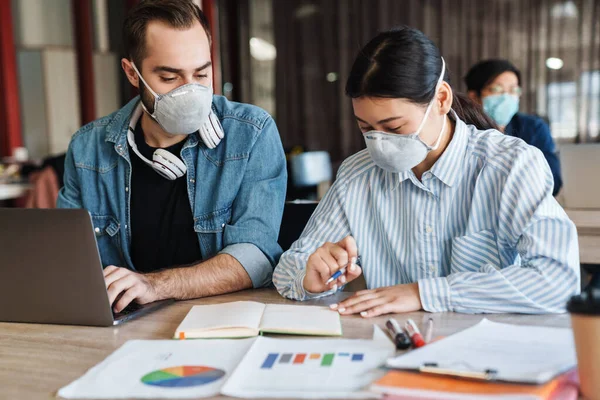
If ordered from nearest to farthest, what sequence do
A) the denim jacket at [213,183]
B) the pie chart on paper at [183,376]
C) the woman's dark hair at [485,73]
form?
the pie chart on paper at [183,376], the denim jacket at [213,183], the woman's dark hair at [485,73]

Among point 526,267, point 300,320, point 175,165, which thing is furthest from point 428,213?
point 175,165

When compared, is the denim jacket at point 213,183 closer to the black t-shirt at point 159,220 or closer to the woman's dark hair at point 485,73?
the black t-shirt at point 159,220

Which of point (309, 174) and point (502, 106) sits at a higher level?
point (502, 106)

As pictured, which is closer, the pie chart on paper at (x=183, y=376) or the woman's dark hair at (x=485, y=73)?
the pie chart on paper at (x=183, y=376)

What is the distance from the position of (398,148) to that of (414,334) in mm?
506

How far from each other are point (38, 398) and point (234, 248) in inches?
27.9

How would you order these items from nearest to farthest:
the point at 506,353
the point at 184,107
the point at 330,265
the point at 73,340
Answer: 1. the point at 506,353
2. the point at 73,340
3. the point at 330,265
4. the point at 184,107

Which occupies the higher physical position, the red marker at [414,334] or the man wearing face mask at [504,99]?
the man wearing face mask at [504,99]

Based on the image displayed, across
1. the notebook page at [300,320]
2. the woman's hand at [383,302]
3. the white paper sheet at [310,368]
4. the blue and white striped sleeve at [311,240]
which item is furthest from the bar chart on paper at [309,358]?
the blue and white striped sleeve at [311,240]

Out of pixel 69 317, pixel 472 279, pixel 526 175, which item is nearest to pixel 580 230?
pixel 526 175

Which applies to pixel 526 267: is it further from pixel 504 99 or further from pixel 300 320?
pixel 504 99

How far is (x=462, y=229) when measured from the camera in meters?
1.41

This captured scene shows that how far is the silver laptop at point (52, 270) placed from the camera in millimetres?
1109

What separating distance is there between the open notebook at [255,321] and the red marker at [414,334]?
117mm
